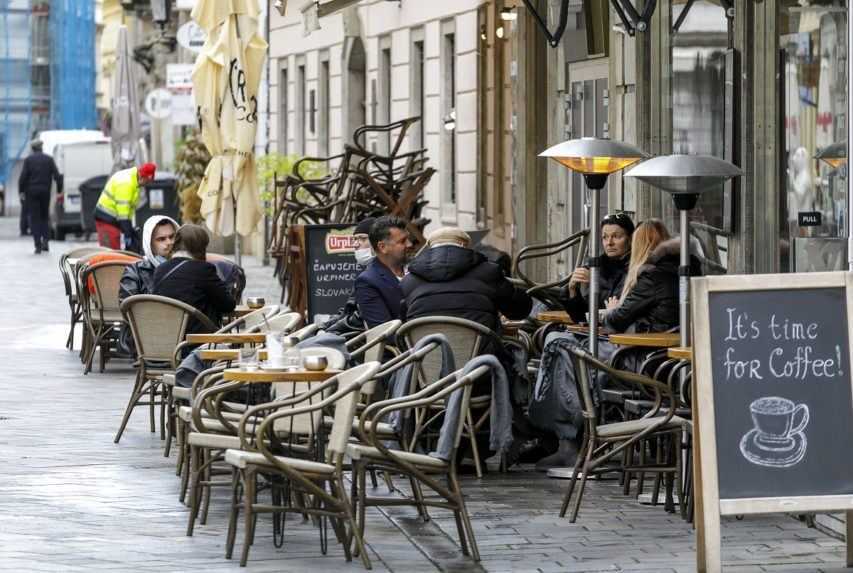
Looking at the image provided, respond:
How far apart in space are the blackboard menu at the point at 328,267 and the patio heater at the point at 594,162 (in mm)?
5365

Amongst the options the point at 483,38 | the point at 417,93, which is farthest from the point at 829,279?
the point at 417,93

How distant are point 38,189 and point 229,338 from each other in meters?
25.2

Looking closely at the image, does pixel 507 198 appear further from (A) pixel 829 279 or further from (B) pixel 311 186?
(A) pixel 829 279

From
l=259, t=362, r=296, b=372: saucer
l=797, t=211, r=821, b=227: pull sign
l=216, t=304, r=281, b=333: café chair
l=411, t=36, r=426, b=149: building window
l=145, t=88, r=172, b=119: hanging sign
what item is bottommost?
l=259, t=362, r=296, b=372: saucer

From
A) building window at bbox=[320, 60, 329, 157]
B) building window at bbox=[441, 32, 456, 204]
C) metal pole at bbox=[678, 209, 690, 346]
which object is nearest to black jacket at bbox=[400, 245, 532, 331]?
metal pole at bbox=[678, 209, 690, 346]

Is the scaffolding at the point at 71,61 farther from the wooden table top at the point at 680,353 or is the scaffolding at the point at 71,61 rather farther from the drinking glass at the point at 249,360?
the wooden table top at the point at 680,353

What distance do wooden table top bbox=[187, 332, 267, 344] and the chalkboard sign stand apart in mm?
3413

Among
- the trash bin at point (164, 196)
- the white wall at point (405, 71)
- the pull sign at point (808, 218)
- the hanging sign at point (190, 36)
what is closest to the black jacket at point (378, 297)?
the pull sign at point (808, 218)

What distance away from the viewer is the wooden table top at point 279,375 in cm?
862

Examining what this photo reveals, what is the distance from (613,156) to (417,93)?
1405 centimetres

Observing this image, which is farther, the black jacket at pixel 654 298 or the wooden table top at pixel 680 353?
the black jacket at pixel 654 298

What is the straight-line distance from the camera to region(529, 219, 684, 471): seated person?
400 inches

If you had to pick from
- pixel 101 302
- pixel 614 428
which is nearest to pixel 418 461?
pixel 614 428

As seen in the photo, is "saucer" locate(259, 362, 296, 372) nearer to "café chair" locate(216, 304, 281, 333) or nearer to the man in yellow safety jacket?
"café chair" locate(216, 304, 281, 333)
